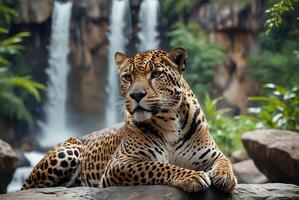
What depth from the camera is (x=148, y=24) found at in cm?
2489

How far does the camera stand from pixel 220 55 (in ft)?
77.3

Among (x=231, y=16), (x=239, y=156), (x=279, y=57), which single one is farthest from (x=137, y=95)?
(x=231, y=16)

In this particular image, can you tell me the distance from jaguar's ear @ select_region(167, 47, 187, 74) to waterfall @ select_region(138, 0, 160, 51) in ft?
63.2

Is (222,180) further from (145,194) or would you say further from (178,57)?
(178,57)

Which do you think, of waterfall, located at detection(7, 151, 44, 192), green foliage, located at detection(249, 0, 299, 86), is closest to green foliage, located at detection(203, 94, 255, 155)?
waterfall, located at detection(7, 151, 44, 192)

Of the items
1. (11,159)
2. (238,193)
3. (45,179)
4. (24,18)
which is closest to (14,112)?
(24,18)

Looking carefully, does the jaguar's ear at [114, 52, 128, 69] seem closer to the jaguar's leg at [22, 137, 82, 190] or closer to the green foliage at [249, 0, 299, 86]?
the jaguar's leg at [22, 137, 82, 190]

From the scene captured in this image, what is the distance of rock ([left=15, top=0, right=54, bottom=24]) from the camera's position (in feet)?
77.9

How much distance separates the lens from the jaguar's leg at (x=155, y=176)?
190 inches

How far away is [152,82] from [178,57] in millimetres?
487

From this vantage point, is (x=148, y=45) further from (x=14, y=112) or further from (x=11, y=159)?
(x=11, y=159)

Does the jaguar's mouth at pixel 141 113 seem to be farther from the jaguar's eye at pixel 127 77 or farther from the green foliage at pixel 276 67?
the green foliage at pixel 276 67

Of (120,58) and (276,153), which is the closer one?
(120,58)

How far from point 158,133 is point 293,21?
723 inches
